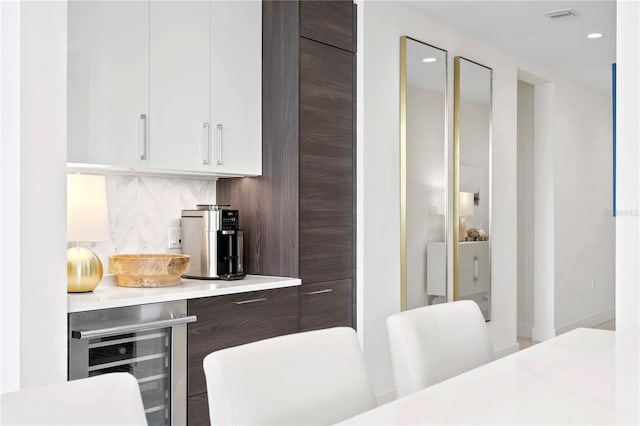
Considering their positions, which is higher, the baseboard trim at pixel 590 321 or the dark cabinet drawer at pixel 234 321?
the dark cabinet drawer at pixel 234 321

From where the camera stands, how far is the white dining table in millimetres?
1176

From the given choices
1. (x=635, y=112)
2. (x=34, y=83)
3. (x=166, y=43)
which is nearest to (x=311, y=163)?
(x=166, y=43)

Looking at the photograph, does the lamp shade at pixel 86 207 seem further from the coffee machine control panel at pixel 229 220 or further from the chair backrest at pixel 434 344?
the chair backrest at pixel 434 344

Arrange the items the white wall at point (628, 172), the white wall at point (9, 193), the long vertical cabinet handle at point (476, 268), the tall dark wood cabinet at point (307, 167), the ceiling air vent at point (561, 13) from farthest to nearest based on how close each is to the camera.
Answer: the long vertical cabinet handle at point (476, 268) → the ceiling air vent at point (561, 13) → the tall dark wood cabinet at point (307, 167) → the white wall at point (9, 193) → the white wall at point (628, 172)

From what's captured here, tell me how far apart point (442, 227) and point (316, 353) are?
9.19 feet

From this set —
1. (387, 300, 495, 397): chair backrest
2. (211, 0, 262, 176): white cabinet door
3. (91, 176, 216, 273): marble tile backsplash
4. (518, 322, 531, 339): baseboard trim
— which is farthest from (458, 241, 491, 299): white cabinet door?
(387, 300, 495, 397): chair backrest

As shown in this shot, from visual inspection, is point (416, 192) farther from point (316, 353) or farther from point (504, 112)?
point (316, 353)

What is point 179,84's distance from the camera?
2.78 m

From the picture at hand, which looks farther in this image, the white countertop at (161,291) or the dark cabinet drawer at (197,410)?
the dark cabinet drawer at (197,410)

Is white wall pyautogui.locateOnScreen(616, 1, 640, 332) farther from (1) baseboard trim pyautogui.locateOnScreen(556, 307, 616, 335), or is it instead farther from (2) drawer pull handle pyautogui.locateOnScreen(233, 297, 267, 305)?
(1) baseboard trim pyautogui.locateOnScreen(556, 307, 616, 335)

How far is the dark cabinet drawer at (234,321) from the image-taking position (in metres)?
2.53

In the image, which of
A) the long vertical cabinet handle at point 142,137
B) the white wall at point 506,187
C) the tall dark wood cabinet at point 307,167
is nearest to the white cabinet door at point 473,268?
the white wall at point 506,187

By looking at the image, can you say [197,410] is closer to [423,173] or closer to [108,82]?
[108,82]

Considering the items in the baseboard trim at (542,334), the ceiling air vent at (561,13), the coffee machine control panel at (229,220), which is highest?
the ceiling air vent at (561,13)
